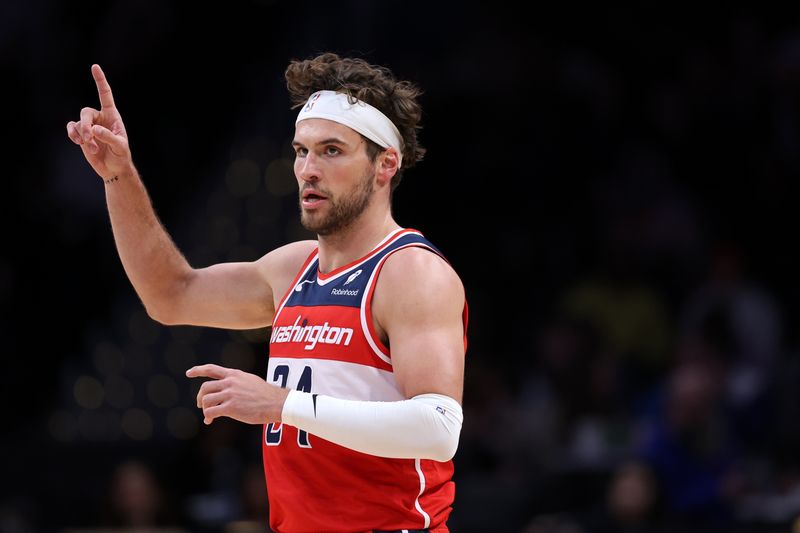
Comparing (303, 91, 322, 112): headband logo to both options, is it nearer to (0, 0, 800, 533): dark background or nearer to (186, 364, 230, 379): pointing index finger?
(186, 364, 230, 379): pointing index finger

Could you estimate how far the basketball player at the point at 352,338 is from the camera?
14.9ft

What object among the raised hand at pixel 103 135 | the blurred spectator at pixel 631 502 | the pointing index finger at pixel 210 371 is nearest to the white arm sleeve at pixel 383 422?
the pointing index finger at pixel 210 371

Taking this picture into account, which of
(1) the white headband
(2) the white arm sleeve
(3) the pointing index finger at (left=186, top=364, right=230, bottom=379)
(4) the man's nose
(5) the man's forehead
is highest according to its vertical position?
(1) the white headband

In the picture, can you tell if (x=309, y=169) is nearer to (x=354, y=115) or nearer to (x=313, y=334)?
(x=354, y=115)

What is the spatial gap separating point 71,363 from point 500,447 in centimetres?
441

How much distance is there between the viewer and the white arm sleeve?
14.8ft

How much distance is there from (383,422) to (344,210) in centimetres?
94

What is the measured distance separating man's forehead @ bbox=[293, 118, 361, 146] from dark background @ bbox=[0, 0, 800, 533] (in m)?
4.58

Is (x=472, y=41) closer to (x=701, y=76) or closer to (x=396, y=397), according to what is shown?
(x=701, y=76)

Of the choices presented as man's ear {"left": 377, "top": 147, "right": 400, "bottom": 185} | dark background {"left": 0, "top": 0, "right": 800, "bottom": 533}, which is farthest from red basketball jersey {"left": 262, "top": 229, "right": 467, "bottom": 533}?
dark background {"left": 0, "top": 0, "right": 800, "bottom": 533}

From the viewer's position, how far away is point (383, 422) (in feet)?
14.8

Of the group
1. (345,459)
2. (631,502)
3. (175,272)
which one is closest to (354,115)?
(175,272)

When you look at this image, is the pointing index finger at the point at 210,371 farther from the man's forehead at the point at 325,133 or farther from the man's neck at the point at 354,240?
the man's forehead at the point at 325,133

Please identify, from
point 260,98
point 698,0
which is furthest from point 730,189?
point 260,98
